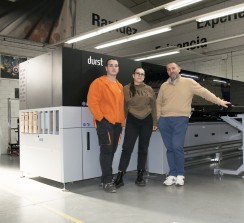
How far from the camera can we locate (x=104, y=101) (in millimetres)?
3229

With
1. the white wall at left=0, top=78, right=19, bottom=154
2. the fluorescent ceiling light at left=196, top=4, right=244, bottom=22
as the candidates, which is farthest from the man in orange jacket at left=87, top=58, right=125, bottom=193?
the white wall at left=0, top=78, right=19, bottom=154

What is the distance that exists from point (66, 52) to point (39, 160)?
148cm

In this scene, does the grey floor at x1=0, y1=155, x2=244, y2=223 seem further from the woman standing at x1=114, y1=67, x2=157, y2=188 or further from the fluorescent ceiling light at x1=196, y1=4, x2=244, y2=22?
the fluorescent ceiling light at x1=196, y1=4, x2=244, y2=22

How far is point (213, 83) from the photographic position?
7230 mm

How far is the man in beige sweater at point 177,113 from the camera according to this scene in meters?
3.37

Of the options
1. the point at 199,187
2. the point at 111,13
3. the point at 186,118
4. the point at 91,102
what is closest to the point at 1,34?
the point at 111,13

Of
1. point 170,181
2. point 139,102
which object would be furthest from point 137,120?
point 170,181

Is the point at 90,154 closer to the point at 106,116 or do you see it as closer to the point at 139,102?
the point at 106,116

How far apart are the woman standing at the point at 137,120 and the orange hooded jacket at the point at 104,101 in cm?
20

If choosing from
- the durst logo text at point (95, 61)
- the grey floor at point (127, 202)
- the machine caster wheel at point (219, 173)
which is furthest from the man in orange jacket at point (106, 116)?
the machine caster wheel at point (219, 173)

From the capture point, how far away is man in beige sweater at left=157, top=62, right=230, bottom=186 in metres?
3.37

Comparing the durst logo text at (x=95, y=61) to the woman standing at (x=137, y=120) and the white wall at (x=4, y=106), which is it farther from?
the white wall at (x=4, y=106)

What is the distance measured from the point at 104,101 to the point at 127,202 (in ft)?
3.78

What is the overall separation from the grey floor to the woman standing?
0.94 feet
